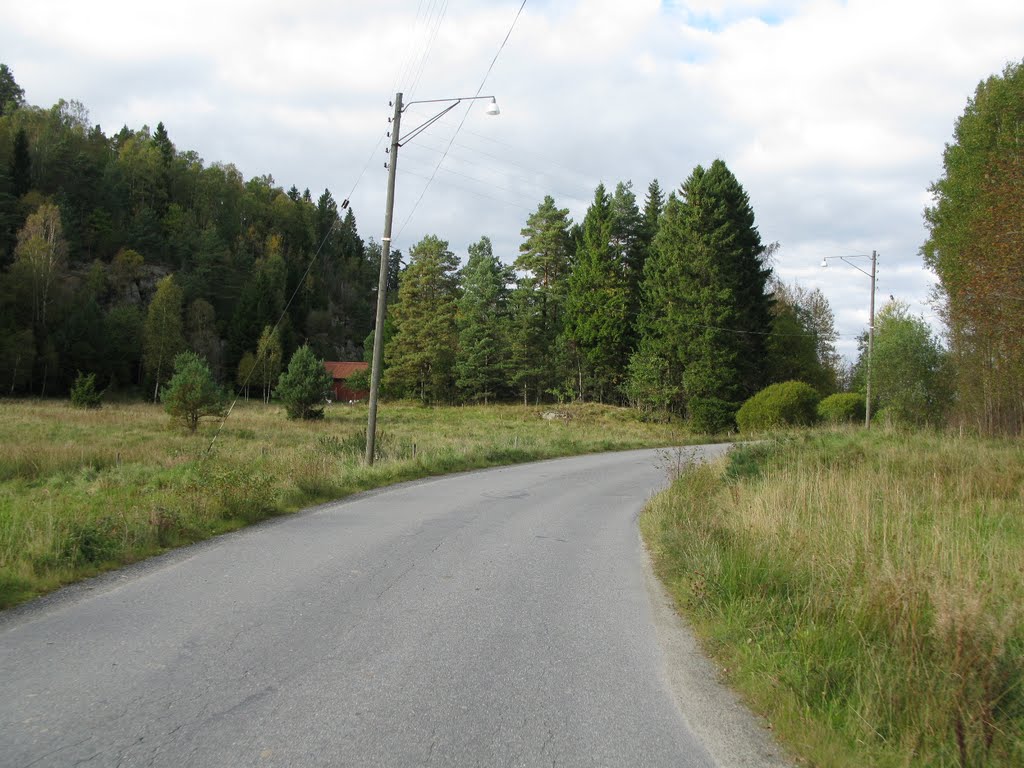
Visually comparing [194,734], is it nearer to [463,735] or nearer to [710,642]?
[463,735]

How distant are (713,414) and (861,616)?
39.8 meters

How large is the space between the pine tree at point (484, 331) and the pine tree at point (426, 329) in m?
1.66

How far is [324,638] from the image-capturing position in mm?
5285

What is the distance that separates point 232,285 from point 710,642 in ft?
327

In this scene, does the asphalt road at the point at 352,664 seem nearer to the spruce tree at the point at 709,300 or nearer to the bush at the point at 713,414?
the bush at the point at 713,414

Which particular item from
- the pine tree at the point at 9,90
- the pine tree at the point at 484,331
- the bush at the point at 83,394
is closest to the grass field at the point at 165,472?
the bush at the point at 83,394

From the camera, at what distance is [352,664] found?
15.6ft

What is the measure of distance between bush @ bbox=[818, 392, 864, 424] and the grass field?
9.51m

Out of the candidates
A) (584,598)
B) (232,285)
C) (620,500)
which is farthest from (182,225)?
(584,598)

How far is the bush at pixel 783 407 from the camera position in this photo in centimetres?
3678

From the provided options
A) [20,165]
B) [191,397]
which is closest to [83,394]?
[191,397]

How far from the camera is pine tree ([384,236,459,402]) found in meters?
64.6

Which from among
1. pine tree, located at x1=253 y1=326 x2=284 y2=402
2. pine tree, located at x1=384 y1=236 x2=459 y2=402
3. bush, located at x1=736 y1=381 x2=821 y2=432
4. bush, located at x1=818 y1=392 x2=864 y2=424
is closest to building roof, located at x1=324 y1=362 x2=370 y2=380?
pine tree, located at x1=253 y1=326 x2=284 y2=402

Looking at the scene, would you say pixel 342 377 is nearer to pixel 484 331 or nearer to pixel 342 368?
pixel 342 368
